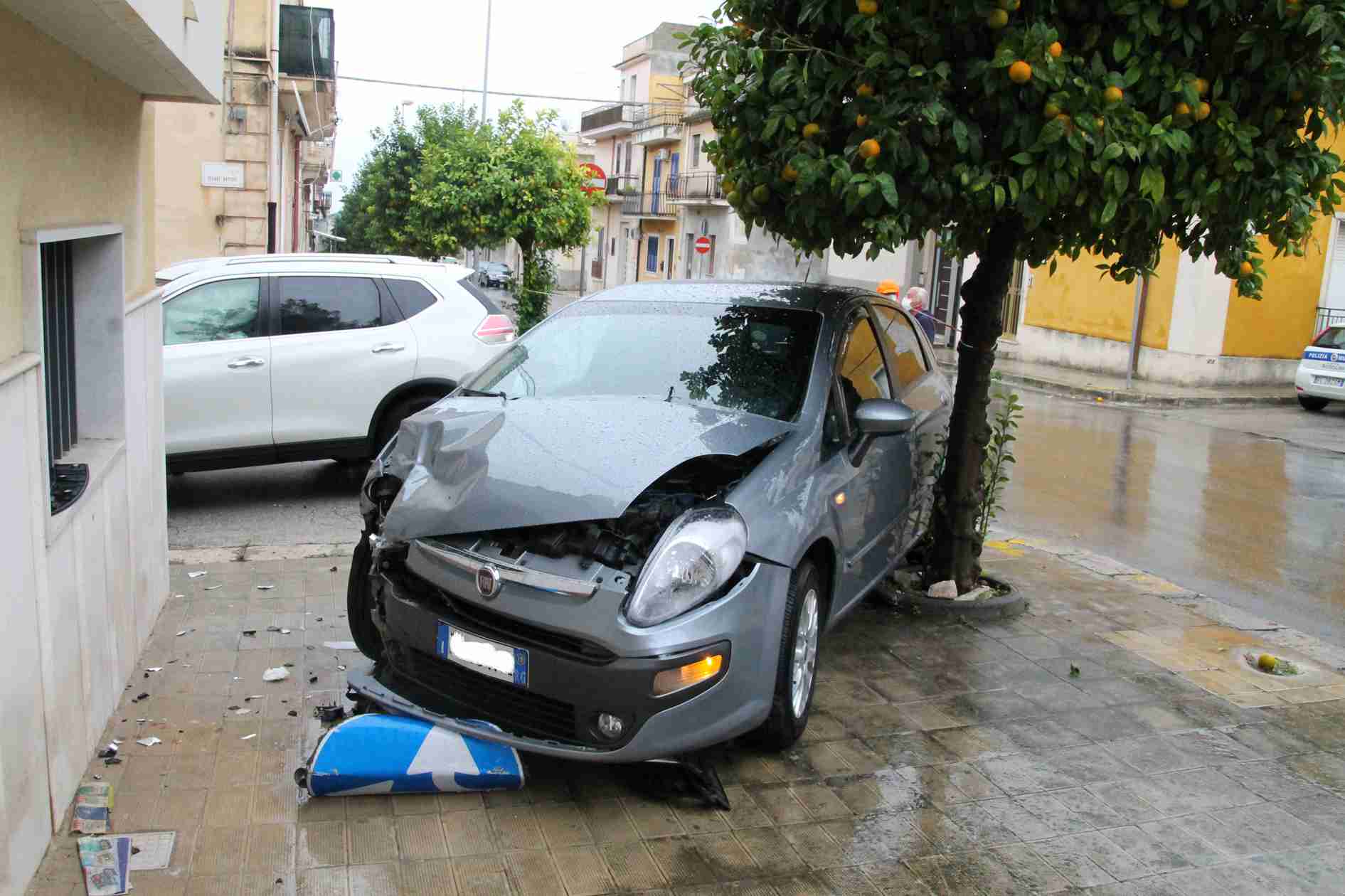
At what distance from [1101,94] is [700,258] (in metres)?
44.9

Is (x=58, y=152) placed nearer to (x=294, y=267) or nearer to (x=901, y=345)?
(x=901, y=345)

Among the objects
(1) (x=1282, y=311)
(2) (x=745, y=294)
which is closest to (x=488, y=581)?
(2) (x=745, y=294)

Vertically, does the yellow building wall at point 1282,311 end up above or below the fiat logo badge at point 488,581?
above

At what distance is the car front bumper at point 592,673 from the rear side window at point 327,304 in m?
4.87

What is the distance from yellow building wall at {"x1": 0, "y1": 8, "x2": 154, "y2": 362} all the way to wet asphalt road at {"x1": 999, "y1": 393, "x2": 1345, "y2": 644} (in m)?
6.58

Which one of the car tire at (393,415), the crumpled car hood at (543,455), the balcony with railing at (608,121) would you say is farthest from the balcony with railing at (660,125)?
the crumpled car hood at (543,455)

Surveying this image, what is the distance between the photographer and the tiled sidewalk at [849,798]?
12.0 feet

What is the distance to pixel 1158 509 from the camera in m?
10.1

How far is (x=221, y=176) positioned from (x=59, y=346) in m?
13.1

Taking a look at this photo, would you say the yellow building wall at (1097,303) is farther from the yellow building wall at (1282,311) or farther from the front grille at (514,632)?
the front grille at (514,632)

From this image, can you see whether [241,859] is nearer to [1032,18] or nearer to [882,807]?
[882,807]

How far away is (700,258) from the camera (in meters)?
49.3

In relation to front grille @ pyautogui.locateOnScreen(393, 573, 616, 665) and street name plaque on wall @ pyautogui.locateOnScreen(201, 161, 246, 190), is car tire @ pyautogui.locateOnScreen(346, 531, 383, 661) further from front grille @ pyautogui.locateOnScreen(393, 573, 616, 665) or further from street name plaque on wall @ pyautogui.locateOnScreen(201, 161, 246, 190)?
street name plaque on wall @ pyautogui.locateOnScreen(201, 161, 246, 190)

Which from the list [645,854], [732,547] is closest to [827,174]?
[732,547]
